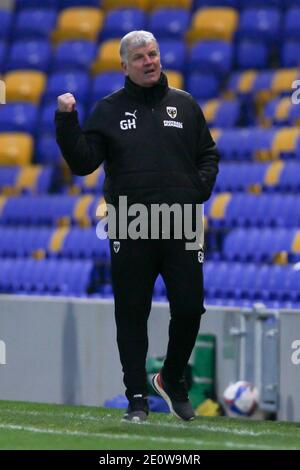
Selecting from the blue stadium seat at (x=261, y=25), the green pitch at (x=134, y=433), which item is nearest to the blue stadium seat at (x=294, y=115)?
the blue stadium seat at (x=261, y=25)

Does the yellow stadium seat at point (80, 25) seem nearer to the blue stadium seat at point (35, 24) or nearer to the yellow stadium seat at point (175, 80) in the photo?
the blue stadium seat at point (35, 24)

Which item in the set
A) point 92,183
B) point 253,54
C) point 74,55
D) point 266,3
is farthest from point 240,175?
point 74,55

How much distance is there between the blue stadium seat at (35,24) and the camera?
1728 centimetres

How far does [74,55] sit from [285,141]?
14.6ft

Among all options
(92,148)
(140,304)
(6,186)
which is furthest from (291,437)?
(6,186)

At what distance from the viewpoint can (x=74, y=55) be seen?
54.9 ft

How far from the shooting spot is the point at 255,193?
1282 cm

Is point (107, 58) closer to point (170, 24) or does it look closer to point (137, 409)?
point (170, 24)

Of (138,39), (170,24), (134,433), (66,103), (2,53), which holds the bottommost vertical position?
(134,433)

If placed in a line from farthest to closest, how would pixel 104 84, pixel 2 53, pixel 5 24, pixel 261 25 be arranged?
pixel 5 24
pixel 2 53
pixel 104 84
pixel 261 25

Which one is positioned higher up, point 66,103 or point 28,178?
point 66,103

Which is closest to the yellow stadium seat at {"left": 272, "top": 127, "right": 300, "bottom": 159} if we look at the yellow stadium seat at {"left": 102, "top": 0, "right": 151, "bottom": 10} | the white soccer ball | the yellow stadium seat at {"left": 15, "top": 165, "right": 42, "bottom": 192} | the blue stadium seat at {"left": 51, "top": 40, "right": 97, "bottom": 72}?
the yellow stadium seat at {"left": 15, "top": 165, "right": 42, "bottom": 192}

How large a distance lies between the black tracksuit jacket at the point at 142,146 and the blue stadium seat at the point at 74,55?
34.3 ft

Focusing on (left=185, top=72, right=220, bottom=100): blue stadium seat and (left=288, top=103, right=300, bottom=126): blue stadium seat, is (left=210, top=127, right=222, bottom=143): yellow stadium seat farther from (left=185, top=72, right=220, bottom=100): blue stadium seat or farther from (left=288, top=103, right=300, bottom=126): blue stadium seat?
(left=185, top=72, right=220, bottom=100): blue stadium seat
